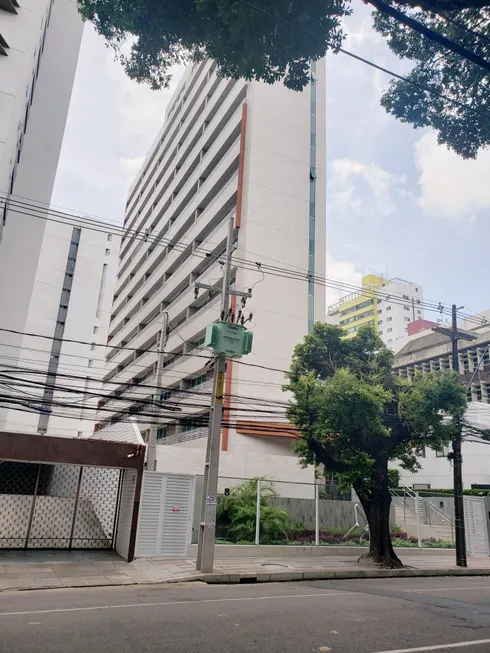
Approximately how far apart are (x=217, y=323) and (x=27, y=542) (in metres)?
7.75

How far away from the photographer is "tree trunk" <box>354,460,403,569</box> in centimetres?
1492

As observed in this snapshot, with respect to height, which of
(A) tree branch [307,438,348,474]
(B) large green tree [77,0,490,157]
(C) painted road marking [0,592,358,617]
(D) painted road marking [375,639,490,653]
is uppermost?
(B) large green tree [77,0,490,157]

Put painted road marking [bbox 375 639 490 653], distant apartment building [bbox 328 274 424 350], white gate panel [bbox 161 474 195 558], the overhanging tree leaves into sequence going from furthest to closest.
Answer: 1. distant apartment building [bbox 328 274 424 350]
2. white gate panel [bbox 161 474 195 558]
3. the overhanging tree leaves
4. painted road marking [bbox 375 639 490 653]

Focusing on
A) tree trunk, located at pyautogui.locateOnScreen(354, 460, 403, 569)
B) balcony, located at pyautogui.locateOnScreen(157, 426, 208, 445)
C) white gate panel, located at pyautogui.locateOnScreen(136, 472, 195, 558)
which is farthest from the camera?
balcony, located at pyautogui.locateOnScreen(157, 426, 208, 445)

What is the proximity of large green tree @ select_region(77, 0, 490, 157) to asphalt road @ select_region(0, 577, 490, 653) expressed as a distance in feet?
20.3

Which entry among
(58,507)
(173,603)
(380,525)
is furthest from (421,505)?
(173,603)

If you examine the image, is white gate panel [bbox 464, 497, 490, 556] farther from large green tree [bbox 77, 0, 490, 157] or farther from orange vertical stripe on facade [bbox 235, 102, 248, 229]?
orange vertical stripe on facade [bbox 235, 102, 248, 229]

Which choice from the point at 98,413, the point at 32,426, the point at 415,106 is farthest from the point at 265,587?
the point at 98,413

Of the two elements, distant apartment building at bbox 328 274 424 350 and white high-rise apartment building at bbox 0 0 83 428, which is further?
distant apartment building at bbox 328 274 424 350

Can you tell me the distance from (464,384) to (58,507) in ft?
82.3

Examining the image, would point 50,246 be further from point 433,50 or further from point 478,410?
point 433,50

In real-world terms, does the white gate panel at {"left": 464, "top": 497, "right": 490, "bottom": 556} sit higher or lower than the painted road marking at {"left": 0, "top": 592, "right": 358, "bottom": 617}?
higher

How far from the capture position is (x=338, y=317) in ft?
319

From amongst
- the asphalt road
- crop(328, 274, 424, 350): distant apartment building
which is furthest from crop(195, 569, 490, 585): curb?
crop(328, 274, 424, 350): distant apartment building
